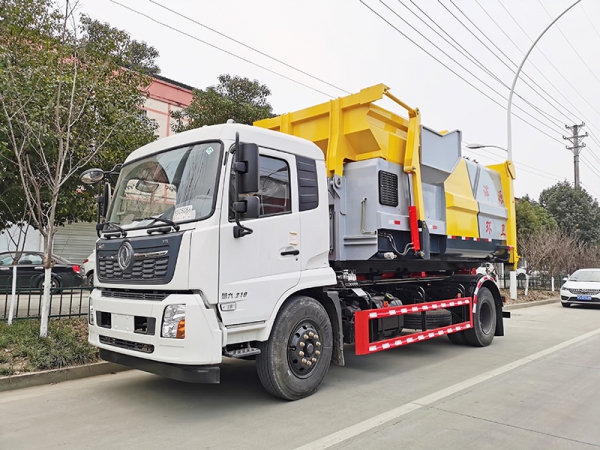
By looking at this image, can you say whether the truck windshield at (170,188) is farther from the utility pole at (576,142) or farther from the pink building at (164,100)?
the utility pole at (576,142)

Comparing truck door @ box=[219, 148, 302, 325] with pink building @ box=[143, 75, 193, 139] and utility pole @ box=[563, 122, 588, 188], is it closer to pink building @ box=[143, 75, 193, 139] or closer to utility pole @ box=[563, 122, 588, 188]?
pink building @ box=[143, 75, 193, 139]

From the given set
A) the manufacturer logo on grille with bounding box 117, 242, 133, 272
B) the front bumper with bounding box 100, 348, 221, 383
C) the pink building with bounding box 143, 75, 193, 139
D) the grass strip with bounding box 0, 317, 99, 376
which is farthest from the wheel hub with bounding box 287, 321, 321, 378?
the pink building with bounding box 143, 75, 193, 139

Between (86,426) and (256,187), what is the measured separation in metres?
2.71

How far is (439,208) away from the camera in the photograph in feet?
24.0

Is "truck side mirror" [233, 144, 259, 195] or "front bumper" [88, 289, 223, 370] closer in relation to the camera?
"front bumper" [88, 289, 223, 370]

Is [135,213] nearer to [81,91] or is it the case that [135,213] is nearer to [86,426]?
[86,426]

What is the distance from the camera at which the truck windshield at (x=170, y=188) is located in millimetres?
4574

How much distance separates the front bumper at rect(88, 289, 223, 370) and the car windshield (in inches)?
670

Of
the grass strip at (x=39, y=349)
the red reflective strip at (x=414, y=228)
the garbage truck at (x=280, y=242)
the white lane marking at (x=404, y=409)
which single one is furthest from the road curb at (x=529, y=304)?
the grass strip at (x=39, y=349)

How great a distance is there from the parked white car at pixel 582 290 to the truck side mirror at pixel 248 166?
1572 centimetres

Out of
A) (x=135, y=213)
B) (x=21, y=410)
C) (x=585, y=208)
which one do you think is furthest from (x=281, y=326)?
(x=585, y=208)

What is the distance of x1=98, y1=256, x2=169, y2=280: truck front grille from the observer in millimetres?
4430

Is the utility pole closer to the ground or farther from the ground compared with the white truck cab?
farther from the ground

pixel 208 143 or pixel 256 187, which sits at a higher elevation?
pixel 208 143
